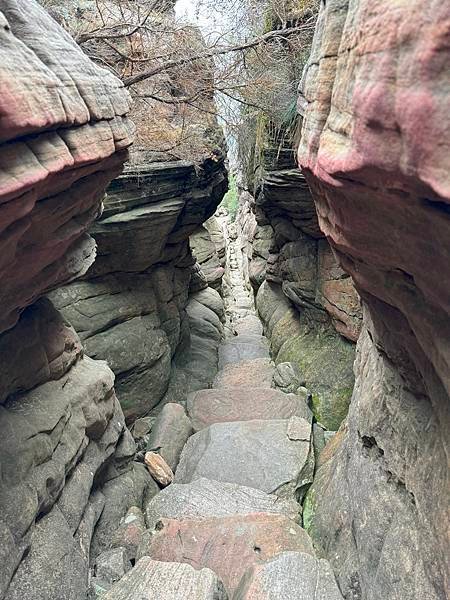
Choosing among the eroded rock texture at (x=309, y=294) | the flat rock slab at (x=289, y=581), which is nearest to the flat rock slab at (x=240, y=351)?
the eroded rock texture at (x=309, y=294)

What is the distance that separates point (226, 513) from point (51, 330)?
10.5 feet

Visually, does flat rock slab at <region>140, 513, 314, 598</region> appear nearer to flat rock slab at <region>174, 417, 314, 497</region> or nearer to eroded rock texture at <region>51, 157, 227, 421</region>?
flat rock slab at <region>174, 417, 314, 497</region>

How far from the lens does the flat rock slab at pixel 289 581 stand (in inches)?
139

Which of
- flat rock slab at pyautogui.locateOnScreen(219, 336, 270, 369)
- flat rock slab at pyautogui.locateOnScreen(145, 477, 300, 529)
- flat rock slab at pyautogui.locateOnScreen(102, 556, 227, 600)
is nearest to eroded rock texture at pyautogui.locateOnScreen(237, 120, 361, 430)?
flat rock slab at pyautogui.locateOnScreen(219, 336, 270, 369)

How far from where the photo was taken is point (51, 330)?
216 inches

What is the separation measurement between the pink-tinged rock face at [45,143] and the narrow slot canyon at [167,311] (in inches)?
0.8

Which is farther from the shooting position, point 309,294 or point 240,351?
point 240,351

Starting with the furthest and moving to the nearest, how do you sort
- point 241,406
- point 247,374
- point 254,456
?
point 247,374 < point 241,406 < point 254,456

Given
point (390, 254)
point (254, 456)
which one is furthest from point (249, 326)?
point (390, 254)

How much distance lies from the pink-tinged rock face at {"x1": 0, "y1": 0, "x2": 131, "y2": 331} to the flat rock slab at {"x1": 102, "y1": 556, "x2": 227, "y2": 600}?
8.58ft

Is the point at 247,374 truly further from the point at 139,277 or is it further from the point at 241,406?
the point at 139,277

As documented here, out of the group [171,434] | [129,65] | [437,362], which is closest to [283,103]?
[129,65]

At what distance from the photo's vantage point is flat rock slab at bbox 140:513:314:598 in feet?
14.1

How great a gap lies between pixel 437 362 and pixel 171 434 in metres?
6.38
